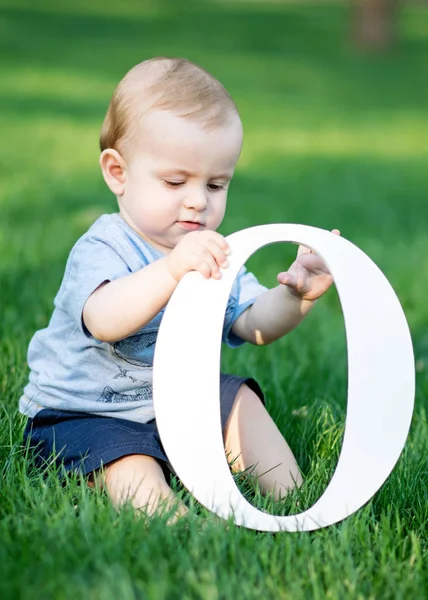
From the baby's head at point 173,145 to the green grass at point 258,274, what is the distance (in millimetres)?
645

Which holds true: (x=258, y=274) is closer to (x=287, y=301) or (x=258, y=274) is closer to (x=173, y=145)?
(x=287, y=301)

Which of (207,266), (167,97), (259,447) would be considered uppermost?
(167,97)

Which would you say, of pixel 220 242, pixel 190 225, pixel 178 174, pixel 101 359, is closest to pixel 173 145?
pixel 178 174

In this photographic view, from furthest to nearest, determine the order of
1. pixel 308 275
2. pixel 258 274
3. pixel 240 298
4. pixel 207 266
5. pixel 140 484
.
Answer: pixel 258 274 → pixel 240 298 → pixel 308 275 → pixel 140 484 → pixel 207 266

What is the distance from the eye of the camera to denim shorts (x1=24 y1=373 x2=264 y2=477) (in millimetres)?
2355

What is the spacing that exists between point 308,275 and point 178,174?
0.39 meters

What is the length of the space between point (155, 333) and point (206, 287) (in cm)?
45

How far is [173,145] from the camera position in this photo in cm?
236

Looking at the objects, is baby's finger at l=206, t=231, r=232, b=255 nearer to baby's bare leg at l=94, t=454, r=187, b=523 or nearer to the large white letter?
the large white letter

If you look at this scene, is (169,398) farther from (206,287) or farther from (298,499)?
(298,499)

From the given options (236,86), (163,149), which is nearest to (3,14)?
(236,86)

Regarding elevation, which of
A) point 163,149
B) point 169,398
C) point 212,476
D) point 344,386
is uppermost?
point 163,149

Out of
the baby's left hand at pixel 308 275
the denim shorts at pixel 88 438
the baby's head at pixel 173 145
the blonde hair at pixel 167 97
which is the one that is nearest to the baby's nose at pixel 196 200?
the baby's head at pixel 173 145

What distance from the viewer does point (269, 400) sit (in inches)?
118
